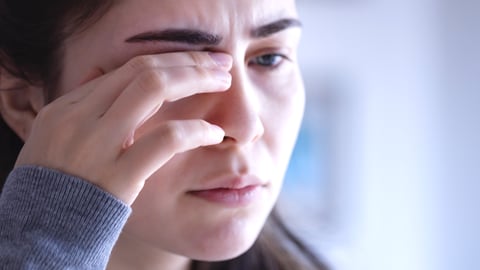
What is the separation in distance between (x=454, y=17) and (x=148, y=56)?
79.0 inches

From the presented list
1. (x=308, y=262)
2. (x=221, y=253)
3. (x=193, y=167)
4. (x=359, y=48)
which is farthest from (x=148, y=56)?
(x=359, y=48)

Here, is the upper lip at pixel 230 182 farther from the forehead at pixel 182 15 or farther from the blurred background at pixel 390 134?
the blurred background at pixel 390 134

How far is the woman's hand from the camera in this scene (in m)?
0.62

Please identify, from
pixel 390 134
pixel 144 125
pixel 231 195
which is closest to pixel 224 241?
pixel 231 195

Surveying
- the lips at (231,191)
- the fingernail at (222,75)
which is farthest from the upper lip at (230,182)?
the fingernail at (222,75)

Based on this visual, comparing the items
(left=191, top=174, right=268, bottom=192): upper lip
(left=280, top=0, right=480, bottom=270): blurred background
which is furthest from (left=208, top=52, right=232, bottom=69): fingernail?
(left=280, top=0, right=480, bottom=270): blurred background

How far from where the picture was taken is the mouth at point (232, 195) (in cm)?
71

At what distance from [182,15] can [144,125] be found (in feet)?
0.38

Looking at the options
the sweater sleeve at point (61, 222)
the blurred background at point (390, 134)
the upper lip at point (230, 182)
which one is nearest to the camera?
the sweater sleeve at point (61, 222)

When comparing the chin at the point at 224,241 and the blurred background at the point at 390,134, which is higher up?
the chin at the point at 224,241

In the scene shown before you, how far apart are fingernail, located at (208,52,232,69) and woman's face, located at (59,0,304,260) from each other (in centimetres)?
1

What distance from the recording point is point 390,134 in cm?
243

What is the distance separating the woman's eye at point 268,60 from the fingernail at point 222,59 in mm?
69

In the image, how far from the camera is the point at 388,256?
2.45 meters
